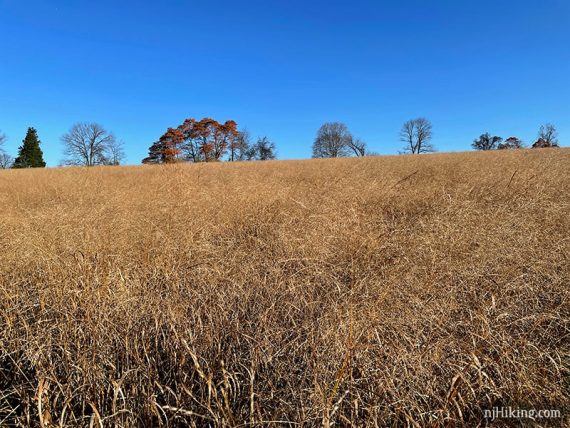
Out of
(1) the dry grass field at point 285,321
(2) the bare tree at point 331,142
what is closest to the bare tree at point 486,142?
(2) the bare tree at point 331,142

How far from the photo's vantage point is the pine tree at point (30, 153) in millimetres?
40438

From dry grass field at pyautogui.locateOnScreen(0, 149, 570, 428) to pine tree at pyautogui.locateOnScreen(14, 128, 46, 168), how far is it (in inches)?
1965

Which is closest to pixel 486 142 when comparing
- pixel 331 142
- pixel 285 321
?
pixel 331 142

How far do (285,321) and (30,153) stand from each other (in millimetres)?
54473

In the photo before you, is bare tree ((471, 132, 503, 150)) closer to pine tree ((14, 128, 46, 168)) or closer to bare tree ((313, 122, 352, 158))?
bare tree ((313, 122, 352, 158))

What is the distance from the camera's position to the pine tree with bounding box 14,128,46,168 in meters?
40.4

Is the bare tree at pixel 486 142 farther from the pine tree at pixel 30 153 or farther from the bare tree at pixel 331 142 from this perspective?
the pine tree at pixel 30 153

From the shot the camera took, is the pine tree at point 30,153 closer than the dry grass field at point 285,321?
No

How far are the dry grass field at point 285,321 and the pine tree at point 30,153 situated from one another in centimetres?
4991

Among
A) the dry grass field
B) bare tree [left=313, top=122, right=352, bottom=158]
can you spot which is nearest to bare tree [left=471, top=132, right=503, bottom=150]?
bare tree [left=313, top=122, right=352, bottom=158]

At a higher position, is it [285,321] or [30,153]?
[30,153]

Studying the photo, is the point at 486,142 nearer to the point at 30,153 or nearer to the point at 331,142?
the point at 331,142

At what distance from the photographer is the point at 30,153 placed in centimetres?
4084

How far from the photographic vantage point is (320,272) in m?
2.30
